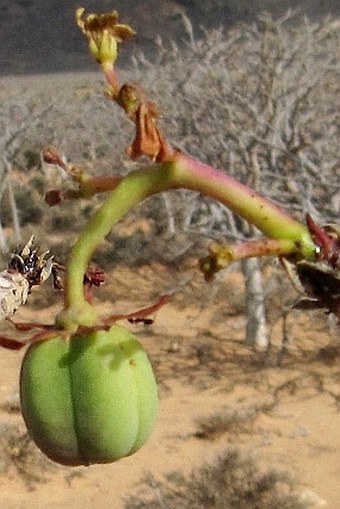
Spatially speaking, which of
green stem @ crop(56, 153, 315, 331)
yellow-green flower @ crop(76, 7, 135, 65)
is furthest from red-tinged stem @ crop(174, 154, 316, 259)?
yellow-green flower @ crop(76, 7, 135, 65)

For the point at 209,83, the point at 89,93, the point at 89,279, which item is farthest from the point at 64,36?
the point at 89,279

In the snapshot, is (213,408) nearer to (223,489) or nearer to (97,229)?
(223,489)

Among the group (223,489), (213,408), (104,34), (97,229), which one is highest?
(104,34)

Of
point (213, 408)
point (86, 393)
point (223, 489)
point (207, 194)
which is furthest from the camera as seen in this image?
point (213, 408)

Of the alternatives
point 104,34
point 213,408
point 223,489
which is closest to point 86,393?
point 104,34

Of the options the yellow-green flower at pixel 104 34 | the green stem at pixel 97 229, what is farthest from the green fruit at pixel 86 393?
the yellow-green flower at pixel 104 34

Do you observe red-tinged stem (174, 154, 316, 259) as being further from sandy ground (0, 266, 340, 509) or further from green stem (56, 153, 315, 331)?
sandy ground (0, 266, 340, 509)
